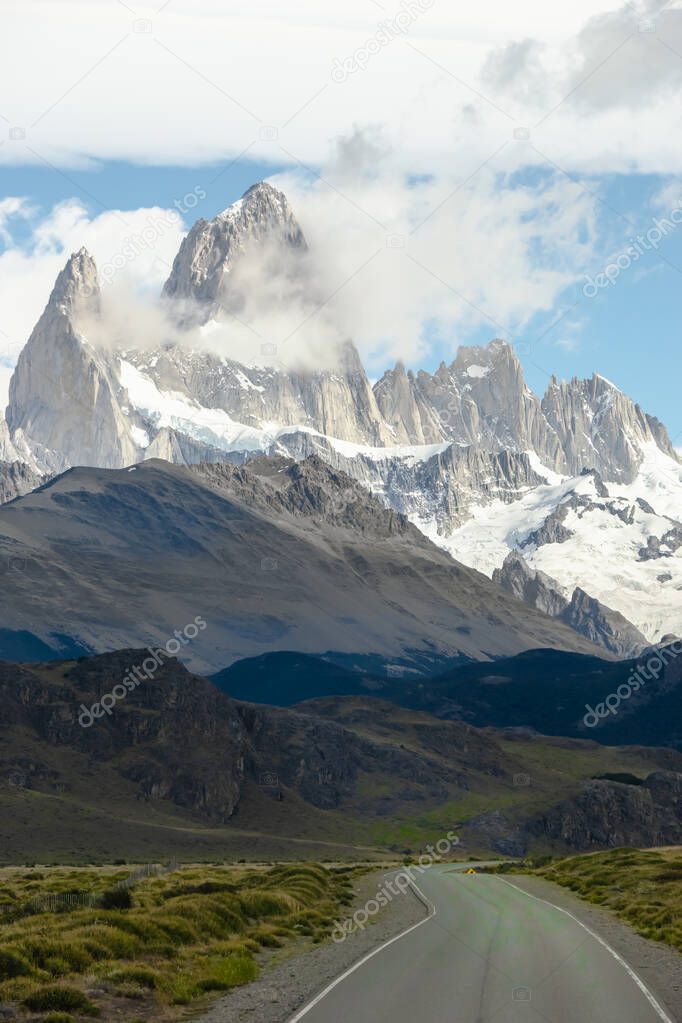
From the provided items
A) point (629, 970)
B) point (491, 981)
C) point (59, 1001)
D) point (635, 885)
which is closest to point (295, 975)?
point (491, 981)

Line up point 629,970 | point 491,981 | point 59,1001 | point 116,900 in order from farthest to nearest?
point 116,900 → point 629,970 → point 491,981 → point 59,1001

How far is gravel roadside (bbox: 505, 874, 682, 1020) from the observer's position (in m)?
39.8

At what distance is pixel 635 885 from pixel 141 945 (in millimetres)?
47122

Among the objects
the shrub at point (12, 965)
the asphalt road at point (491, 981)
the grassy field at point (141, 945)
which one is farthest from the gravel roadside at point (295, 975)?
the shrub at point (12, 965)

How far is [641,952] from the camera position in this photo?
50188mm

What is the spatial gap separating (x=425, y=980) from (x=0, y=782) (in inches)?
6533

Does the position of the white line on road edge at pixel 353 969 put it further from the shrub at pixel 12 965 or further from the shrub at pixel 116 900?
the shrub at pixel 116 900

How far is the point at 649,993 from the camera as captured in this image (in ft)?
128

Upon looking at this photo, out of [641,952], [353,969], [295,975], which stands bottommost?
[295,975]

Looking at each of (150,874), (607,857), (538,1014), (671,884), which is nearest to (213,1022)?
(538,1014)

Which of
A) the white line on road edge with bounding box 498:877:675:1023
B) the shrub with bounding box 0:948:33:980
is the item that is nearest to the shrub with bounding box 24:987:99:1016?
the shrub with bounding box 0:948:33:980

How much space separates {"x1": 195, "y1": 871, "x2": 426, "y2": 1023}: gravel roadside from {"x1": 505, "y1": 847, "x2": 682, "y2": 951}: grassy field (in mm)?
10716

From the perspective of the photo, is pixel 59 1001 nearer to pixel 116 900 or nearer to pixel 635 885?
pixel 116 900

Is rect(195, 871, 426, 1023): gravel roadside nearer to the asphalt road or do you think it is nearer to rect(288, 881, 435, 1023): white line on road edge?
rect(288, 881, 435, 1023): white line on road edge
